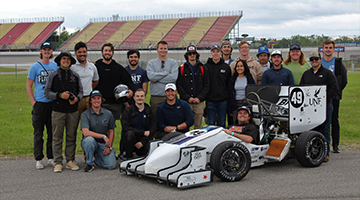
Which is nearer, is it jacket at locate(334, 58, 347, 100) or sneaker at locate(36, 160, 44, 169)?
sneaker at locate(36, 160, 44, 169)

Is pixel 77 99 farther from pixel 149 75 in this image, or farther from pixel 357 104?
pixel 357 104

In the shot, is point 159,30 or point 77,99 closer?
point 77,99

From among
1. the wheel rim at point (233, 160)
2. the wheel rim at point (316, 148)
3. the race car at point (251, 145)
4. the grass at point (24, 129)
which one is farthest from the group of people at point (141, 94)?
the grass at point (24, 129)

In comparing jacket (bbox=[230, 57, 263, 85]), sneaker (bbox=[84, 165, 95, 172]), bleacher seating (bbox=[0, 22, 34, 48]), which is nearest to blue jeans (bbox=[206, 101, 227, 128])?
jacket (bbox=[230, 57, 263, 85])

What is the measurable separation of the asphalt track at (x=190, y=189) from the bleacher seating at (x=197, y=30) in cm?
5931

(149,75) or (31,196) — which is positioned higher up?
(149,75)

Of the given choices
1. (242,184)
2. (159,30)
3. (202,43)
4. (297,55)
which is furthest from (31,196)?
(159,30)

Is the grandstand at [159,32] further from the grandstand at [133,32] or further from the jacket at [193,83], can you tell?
the jacket at [193,83]

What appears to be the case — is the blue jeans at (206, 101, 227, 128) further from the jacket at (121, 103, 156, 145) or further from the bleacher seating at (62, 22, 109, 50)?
the bleacher seating at (62, 22, 109, 50)

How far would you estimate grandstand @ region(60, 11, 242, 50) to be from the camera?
68.9 metres

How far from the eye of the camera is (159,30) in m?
77.0

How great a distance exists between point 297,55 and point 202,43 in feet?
190

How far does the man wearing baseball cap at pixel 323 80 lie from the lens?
723 centimetres

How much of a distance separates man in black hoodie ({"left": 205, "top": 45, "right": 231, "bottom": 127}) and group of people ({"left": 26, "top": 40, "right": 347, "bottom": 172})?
2cm
